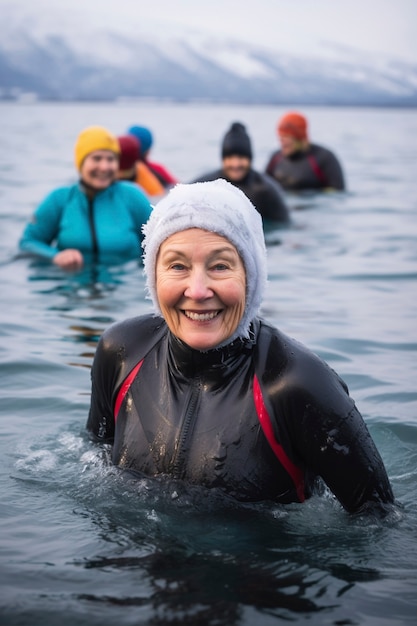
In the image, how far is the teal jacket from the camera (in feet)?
31.3

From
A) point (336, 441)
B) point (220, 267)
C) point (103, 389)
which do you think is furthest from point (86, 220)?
point (336, 441)

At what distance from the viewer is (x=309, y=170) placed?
52.1ft

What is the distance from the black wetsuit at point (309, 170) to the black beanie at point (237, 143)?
Result: 372 cm

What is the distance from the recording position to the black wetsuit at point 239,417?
3568 mm

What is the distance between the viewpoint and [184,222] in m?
3.59

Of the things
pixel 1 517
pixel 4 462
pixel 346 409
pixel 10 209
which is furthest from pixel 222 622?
pixel 10 209

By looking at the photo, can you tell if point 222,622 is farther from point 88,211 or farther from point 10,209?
point 10,209

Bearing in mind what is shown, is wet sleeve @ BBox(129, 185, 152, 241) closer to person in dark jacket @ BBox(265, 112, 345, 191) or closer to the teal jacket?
Answer: the teal jacket

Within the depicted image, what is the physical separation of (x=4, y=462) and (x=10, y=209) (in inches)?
400

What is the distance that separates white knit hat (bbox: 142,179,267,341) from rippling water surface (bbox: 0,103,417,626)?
0.80 m

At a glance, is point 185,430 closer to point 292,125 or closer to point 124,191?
point 124,191

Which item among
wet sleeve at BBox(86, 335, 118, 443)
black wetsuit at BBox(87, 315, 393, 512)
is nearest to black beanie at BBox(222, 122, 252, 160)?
wet sleeve at BBox(86, 335, 118, 443)

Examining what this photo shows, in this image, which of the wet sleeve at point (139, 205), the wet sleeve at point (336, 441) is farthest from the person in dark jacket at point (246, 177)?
the wet sleeve at point (336, 441)

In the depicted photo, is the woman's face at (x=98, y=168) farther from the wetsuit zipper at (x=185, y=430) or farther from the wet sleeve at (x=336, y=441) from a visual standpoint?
the wet sleeve at (x=336, y=441)
